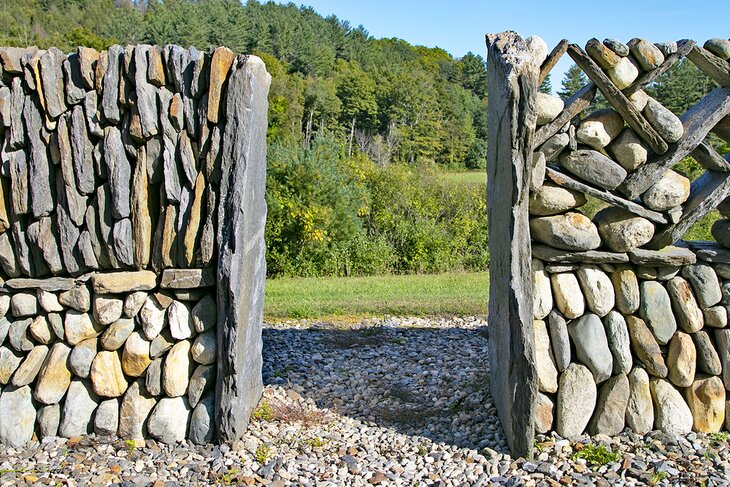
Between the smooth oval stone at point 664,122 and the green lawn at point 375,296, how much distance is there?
409cm

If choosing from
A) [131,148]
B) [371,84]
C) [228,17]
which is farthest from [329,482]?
[228,17]

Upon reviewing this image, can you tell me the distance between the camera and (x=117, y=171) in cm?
433

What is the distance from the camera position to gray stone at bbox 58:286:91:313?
14.5ft

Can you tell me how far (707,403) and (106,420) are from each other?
4197 mm

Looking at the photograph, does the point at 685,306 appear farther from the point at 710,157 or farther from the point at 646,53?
the point at 646,53

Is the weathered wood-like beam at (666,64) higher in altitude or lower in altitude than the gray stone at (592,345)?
higher

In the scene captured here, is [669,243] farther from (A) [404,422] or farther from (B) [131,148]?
(B) [131,148]

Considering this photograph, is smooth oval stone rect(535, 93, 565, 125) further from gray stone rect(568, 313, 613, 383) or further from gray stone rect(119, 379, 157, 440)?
gray stone rect(119, 379, 157, 440)

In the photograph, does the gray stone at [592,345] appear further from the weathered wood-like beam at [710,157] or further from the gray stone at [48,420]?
the gray stone at [48,420]

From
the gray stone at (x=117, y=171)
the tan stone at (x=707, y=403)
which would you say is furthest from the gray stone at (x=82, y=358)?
the tan stone at (x=707, y=403)

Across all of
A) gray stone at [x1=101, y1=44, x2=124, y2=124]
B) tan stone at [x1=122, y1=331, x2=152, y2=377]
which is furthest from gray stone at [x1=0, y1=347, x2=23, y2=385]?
gray stone at [x1=101, y1=44, x2=124, y2=124]

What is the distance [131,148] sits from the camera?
14.3ft

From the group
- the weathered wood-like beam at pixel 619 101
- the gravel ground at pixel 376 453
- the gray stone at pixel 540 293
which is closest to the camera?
the gravel ground at pixel 376 453

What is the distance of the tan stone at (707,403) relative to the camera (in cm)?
448
